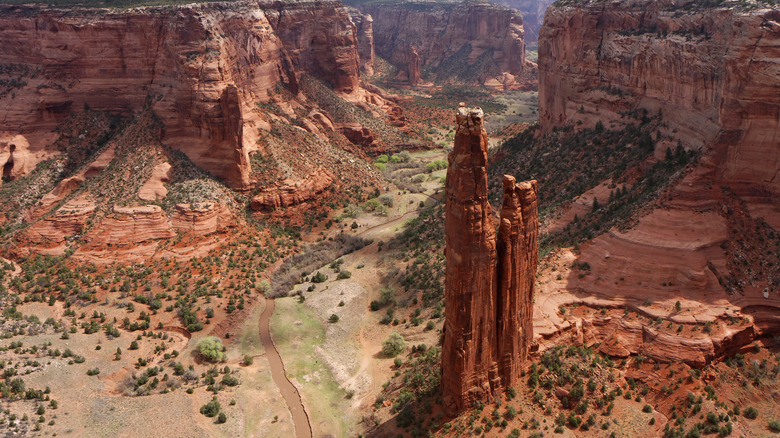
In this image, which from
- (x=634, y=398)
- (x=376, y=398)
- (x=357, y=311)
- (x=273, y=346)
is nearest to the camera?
(x=634, y=398)

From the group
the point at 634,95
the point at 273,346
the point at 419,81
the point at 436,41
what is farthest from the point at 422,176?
the point at 436,41

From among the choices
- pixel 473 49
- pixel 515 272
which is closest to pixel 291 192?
pixel 515 272

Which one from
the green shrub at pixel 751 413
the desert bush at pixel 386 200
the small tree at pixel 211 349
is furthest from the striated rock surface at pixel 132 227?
the green shrub at pixel 751 413

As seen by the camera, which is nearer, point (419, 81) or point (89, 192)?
point (89, 192)

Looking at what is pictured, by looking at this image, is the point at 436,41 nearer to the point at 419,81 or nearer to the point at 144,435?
the point at 419,81

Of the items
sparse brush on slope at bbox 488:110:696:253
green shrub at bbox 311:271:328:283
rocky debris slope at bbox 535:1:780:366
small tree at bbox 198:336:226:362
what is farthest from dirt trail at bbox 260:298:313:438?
sparse brush on slope at bbox 488:110:696:253

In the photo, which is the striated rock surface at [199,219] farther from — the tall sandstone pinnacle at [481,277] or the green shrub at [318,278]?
the tall sandstone pinnacle at [481,277]
